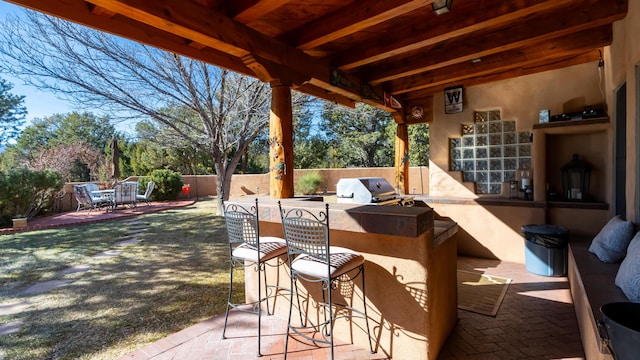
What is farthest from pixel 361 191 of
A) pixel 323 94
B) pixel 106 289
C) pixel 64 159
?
pixel 64 159

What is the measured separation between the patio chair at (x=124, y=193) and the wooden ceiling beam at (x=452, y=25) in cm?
879

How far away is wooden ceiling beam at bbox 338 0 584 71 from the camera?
7.98 feet

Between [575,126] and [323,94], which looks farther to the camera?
[323,94]

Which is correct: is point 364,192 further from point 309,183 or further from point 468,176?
point 309,183

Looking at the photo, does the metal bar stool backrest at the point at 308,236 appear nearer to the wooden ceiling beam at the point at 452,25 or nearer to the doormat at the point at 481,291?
the doormat at the point at 481,291

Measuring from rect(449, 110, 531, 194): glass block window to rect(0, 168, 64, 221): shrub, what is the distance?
9780 millimetres

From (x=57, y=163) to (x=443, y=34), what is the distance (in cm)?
1477

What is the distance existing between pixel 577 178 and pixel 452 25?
2.87m

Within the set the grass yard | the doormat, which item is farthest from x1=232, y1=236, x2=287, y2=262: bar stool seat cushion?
the doormat

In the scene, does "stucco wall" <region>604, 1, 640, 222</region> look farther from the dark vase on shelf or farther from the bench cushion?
the dark vase on shelf

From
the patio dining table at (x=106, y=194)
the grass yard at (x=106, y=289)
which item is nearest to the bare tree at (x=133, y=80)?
the grass yard at (x=106, y=289)

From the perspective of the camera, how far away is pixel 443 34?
2803 millimetres

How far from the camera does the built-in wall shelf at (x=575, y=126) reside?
11.8ft

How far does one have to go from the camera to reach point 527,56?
372 cm
